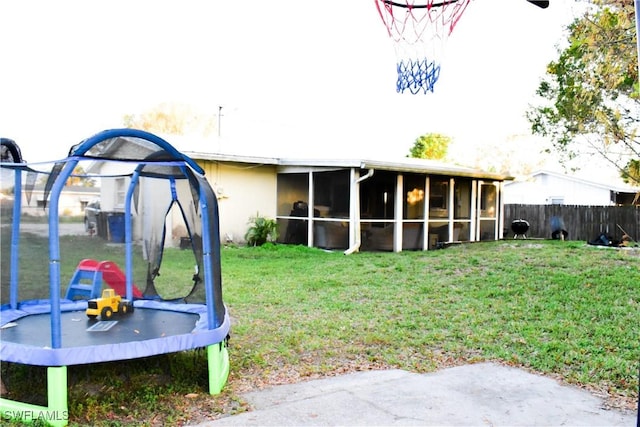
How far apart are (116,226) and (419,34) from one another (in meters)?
5.23

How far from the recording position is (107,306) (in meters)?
5.09

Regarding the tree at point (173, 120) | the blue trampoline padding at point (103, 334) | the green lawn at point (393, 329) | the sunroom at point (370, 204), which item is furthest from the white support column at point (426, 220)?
the tree at point (173, 120)

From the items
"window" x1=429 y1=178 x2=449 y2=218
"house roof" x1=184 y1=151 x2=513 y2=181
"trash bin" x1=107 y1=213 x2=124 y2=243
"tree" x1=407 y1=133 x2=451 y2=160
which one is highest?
"tree" x1=407 y1=133 x2=451 y2=160

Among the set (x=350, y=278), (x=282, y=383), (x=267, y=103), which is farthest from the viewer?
(x=267, y=103)

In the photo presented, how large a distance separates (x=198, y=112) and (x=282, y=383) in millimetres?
30146

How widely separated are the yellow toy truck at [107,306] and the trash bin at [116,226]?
6.93 ft

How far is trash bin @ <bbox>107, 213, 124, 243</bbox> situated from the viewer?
24.5ft

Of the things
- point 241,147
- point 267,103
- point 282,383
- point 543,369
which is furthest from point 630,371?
point 267,103

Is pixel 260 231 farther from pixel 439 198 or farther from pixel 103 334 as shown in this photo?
pixel 103 334

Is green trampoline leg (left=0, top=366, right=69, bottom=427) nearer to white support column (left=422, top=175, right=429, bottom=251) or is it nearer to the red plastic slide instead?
the red plastic slide

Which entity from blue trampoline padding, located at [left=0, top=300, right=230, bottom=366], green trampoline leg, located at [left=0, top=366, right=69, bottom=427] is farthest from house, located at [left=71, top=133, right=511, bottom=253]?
green trampoline leg, located at [left=0, top=366, right=69, bottom=427]

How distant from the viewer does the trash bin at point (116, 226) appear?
24.5 ft

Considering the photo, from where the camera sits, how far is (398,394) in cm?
413

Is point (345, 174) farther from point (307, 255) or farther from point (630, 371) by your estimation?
point (630, 371)
